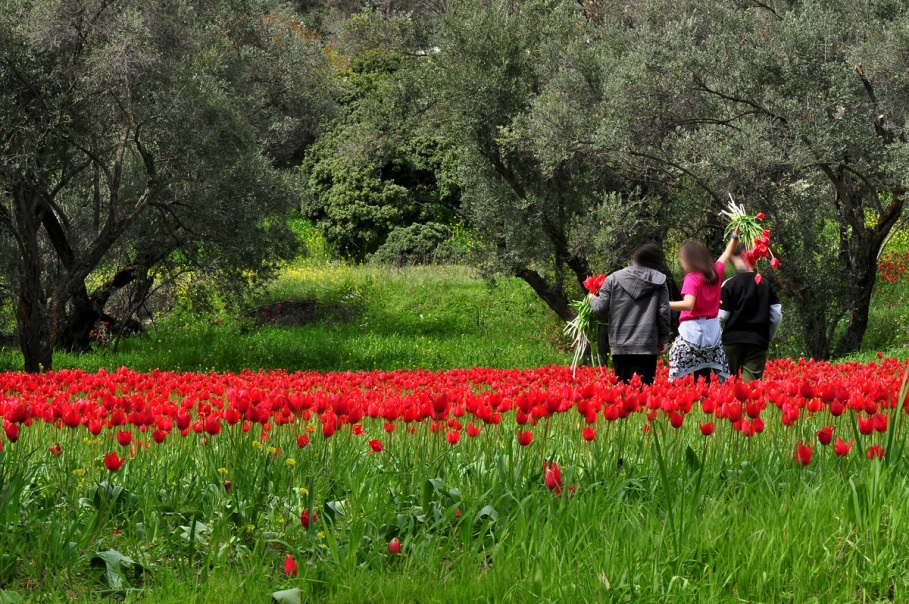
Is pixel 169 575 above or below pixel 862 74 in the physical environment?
below

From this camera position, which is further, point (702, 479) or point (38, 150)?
point (38, 150)

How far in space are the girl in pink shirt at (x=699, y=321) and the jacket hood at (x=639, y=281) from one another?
31 centimetres

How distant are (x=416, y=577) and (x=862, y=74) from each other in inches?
599

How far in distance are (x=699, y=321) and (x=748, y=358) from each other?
1139mm

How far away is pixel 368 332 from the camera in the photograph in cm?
2328

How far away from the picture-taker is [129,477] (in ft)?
13.4

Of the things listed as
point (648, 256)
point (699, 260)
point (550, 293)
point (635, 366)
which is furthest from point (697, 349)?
point (550, 293)

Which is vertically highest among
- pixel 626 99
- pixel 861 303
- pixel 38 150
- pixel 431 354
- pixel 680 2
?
pixel 680 2

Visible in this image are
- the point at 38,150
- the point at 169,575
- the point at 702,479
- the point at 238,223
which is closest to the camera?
the point at 169,575

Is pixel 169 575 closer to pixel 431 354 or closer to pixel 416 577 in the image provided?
pixel 416 577

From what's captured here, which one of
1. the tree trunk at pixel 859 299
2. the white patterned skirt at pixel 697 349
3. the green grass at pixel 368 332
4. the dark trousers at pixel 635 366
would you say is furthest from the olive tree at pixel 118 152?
the tree trunk at pixel 859 299

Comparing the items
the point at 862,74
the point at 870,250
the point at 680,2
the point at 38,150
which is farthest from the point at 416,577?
the point at 680,2

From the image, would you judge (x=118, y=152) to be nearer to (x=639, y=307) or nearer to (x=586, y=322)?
(x=586, y=322)

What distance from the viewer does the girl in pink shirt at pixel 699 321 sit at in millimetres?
8094
